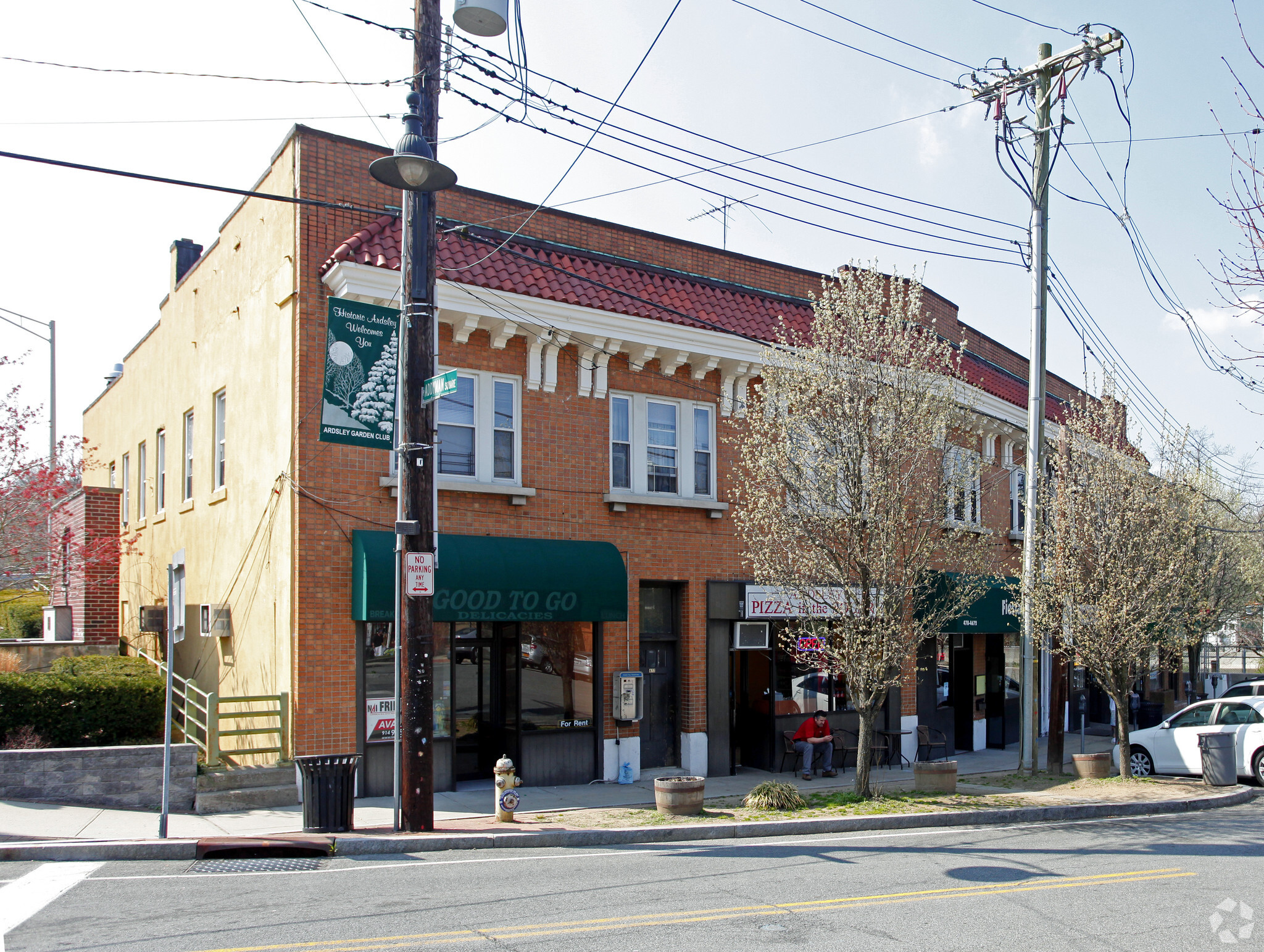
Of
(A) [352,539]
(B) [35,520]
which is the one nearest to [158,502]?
(B) [35,520]

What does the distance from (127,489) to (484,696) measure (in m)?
13.3

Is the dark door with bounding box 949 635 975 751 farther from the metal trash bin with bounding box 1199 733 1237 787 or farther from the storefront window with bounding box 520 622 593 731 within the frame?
the storefront window with bounding box 520 622 593 731

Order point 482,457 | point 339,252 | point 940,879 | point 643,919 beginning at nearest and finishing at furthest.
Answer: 1. point 643,919
2. point 940,879
3. point 339,252
4. point 482,457

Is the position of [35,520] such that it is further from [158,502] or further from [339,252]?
[339,252]

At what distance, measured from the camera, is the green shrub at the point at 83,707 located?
12.1 m

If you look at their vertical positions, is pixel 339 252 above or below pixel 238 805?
above

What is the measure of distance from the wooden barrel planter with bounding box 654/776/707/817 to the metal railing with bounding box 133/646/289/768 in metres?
4.70

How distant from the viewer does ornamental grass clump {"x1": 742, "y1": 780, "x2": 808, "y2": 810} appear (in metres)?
12.7

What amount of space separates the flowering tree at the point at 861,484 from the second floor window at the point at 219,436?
8723 millimetres

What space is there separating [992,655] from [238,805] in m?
16.8

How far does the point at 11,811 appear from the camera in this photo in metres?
10.6

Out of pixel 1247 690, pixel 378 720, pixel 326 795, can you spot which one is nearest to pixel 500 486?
pixel 378 720

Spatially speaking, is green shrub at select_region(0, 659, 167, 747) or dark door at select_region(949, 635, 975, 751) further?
dark door at select_region(949, 635, 975, 751)

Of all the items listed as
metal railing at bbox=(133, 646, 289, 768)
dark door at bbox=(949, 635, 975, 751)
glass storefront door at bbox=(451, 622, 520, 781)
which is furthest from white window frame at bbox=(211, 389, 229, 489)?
dark door at bbox=(949, 635, 975, 751)
